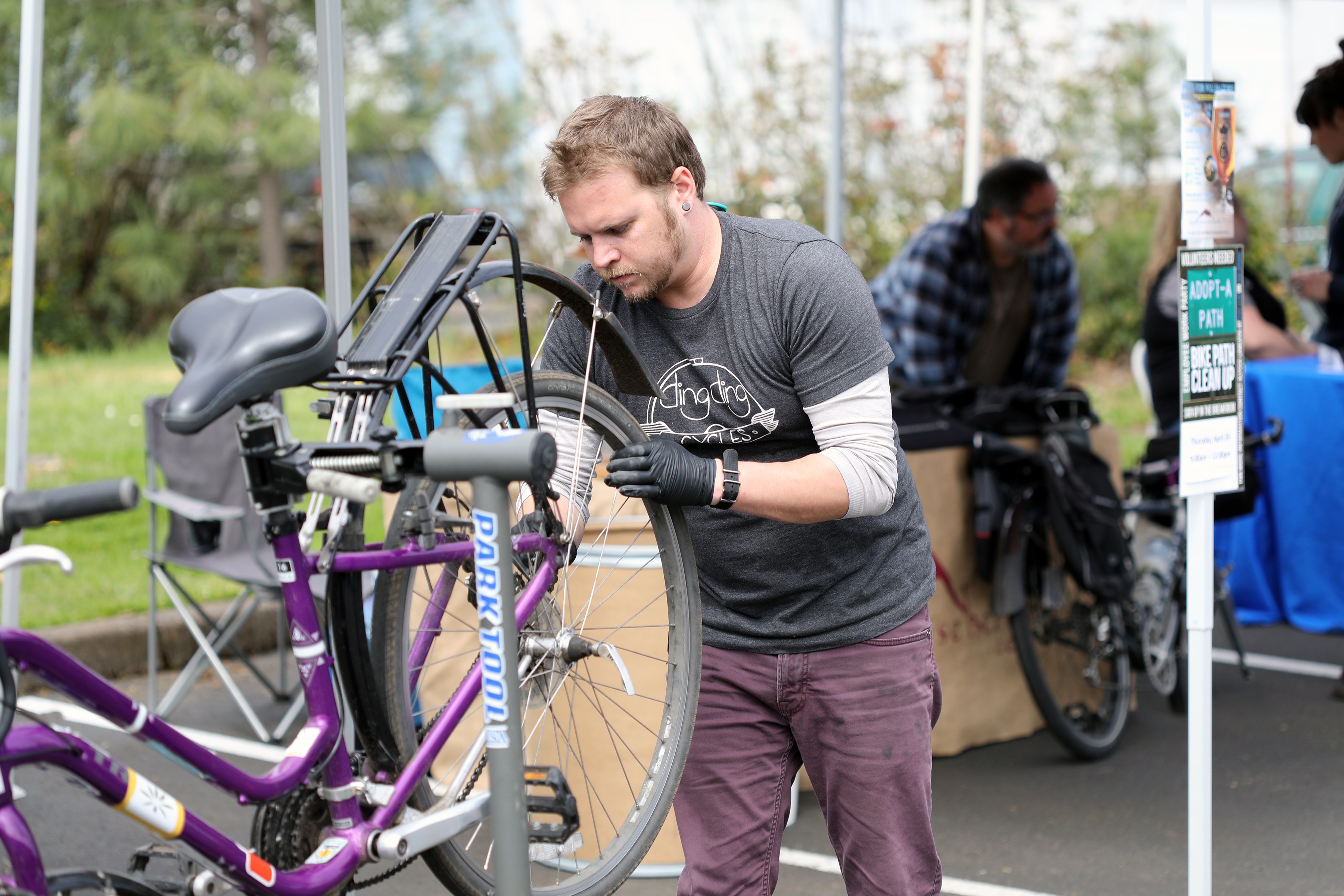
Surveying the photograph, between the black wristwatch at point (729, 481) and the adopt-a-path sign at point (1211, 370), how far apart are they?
1.06m

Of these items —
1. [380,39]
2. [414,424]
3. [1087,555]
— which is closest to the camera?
[414,424]

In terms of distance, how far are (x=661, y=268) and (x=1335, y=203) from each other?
3876 mm

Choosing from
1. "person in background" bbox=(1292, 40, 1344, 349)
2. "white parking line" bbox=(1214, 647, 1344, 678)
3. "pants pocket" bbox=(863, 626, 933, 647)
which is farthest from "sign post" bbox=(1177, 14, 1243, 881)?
"white parking line" bbox=(1214, 647, 1344, 678)

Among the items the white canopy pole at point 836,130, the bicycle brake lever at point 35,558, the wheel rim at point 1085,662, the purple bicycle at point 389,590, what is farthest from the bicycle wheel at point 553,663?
the wheel rim at point 1085,662

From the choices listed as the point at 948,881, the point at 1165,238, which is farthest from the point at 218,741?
the point at 1165,238

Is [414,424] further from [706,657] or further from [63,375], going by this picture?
A: [63,375]

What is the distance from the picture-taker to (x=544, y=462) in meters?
1.30

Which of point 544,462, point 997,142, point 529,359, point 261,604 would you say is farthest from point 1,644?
point 997,142

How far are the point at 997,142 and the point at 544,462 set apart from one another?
8.63 m

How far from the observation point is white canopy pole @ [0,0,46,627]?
A: 370 cm

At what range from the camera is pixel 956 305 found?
14.5ft

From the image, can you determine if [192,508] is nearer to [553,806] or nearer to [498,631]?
[553,806]

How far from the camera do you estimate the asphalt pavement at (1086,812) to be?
125 inches

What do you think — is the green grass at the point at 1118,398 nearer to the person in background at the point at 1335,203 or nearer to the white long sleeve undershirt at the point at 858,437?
the person in background at the point at 1335,203
